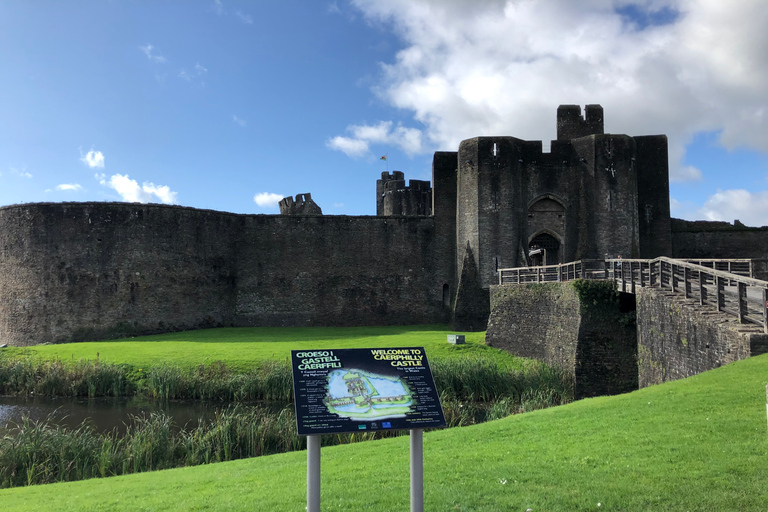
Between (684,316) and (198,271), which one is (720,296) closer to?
(684,316)

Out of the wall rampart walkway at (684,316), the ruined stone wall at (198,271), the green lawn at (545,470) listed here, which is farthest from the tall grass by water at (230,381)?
the green lawn at (545,470)

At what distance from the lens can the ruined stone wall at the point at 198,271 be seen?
97.8 feet

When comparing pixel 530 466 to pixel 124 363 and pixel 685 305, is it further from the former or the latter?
pixel 124 363

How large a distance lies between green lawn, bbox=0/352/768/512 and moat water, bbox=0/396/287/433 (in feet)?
22.8

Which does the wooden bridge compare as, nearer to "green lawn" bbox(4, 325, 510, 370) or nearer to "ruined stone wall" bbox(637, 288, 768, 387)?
"ruined stone wall" bbox(637, 288, 768, 387)

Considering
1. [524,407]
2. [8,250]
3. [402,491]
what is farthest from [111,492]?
[8,250]

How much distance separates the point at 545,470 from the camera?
7395 millimetres

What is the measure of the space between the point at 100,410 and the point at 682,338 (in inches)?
661

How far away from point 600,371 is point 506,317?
554 centimetres

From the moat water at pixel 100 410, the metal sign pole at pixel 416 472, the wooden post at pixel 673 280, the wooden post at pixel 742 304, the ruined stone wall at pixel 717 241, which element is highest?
the ruined stone wall at pixel 717 241

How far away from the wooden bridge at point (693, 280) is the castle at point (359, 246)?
5.57m

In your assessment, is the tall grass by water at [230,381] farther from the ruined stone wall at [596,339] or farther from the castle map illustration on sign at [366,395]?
the castle map illustration on sign at [366,395]

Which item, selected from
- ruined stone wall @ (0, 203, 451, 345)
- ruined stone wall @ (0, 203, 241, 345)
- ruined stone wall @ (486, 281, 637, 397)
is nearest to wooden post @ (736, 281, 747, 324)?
ruined stone wall @ (486, 281, 637, 397)

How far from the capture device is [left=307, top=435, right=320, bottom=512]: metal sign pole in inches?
206
